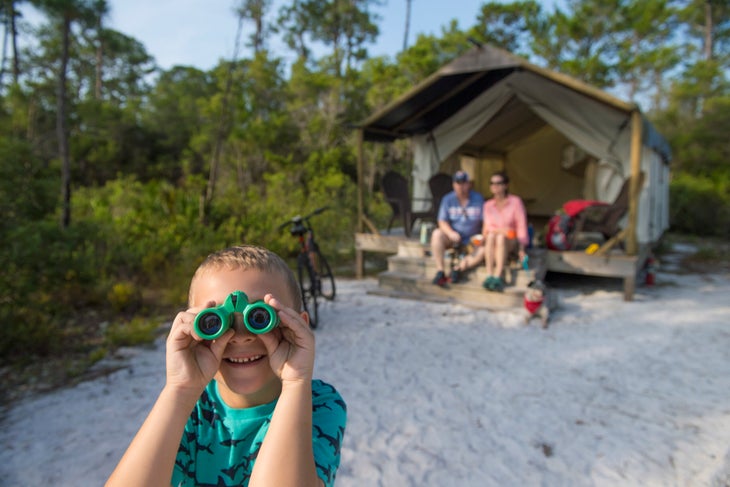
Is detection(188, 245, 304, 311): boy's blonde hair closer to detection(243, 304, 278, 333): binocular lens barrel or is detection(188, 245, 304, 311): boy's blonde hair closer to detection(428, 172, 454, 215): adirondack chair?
detection(243, 304, 278, 333): binocular lens barrel

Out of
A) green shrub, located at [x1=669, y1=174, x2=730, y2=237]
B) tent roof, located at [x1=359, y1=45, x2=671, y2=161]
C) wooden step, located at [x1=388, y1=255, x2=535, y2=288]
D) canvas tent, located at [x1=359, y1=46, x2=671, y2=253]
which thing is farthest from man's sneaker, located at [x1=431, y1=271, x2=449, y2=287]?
green shrub, located at [x1=669, y1=174, x2=730, y2=237]

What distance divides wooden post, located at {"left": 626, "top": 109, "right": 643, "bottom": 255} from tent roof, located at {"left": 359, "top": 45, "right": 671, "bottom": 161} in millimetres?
173

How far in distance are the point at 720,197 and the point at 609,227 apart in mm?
10543

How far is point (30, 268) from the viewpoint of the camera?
3746 mm

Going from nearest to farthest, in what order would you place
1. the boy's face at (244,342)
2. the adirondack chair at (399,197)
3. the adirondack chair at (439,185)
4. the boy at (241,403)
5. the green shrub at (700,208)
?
the boy at (241,403) < the boy's face at (244,342) < the adirondack chair at (399,197) < the adirondack chair at (439,185) < the green shrub at (700,208)

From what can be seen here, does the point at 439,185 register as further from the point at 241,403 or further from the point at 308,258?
the point at 241,403

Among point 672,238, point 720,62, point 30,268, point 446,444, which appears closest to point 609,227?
point 446,444

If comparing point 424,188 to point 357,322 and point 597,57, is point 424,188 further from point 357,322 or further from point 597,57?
point 597,57

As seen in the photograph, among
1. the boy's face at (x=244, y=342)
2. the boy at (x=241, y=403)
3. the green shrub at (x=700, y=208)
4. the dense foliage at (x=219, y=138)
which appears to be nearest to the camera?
the boy at (x=241, y=403)

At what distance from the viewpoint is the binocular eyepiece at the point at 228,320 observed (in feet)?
2.69

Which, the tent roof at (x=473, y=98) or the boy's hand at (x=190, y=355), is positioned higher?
Result: the tent roof at (x=473, y=98)

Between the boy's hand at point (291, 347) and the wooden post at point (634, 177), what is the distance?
5564mm

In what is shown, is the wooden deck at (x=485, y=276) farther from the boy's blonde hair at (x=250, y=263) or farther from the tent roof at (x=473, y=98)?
the boy's blonde hair at (x=250, y=263)

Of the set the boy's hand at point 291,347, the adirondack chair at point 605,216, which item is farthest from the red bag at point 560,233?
the boy's hand at point 291,347
